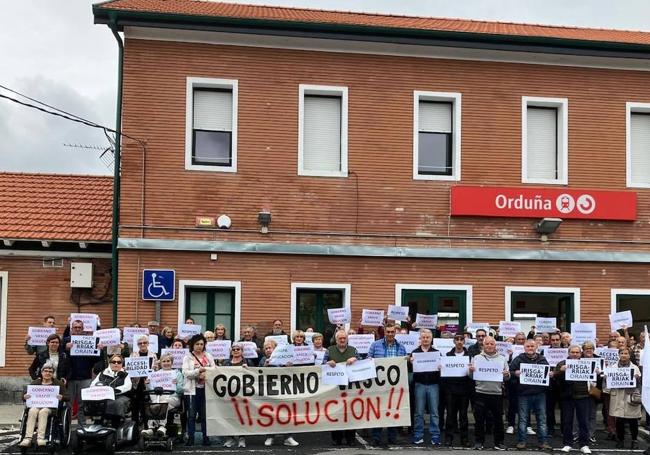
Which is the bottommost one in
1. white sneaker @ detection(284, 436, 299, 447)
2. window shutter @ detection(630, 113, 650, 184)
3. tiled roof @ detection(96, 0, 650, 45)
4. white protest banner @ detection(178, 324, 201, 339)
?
white sneaker @ detection(284, 436, 299, 447)

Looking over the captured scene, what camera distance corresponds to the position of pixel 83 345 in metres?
13.0

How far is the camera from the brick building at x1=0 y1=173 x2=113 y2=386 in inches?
650

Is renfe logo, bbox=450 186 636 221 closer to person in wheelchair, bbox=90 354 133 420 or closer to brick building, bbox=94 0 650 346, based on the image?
brick building, bbox=94 0 650 346

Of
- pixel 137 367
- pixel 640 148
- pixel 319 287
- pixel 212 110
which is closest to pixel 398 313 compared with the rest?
pixel 319 287

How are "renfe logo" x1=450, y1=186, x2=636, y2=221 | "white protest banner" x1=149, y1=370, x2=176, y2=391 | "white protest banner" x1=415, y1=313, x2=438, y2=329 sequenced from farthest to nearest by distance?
"renfe logo" x1=450, y1=186, x2=636, y2=221, "white protest banner" x1=415, y1=313, x2=438, y2=329, "white protest banner" x1=149, y1=370, x2=176, y2=391

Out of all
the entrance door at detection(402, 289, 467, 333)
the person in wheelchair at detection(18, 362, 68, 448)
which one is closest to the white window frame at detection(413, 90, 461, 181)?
the entrance door at detection(402, 289, 467, 333)

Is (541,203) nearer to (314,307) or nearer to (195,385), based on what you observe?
(314,307)

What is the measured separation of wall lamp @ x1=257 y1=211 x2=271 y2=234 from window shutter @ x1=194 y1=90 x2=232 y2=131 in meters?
1.98

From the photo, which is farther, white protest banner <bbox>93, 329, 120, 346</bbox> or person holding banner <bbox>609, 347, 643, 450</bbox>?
white protest banner <bbox>93, 329, 120, 346</bbox>

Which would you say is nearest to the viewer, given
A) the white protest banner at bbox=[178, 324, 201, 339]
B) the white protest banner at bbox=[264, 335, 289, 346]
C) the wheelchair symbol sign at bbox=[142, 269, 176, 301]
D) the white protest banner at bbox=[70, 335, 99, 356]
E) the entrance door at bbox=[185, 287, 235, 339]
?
the white protest banner at bbox=[70, 335, 99, 356]

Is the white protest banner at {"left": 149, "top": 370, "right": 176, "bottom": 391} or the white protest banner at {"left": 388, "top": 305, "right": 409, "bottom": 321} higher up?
the white protest banner at {"left": 388, "top": 305, "right": 409, "bottom": 321}

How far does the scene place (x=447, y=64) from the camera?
17078 mm

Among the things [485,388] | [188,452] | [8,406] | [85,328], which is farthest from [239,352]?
[8,406]

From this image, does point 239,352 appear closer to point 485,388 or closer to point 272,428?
point 272,428
